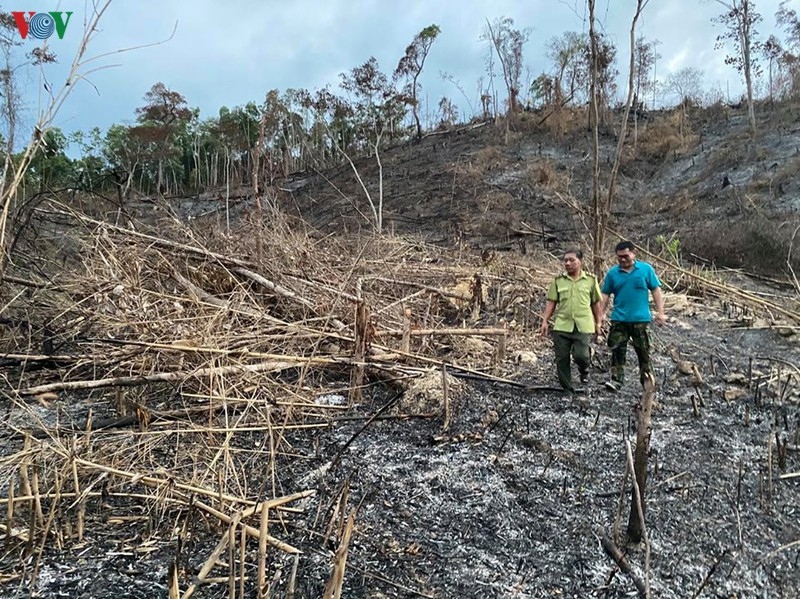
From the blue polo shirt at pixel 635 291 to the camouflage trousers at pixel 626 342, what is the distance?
2.8 inches

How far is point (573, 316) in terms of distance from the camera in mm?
4516

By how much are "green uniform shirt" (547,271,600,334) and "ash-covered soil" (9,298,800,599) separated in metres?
0.60

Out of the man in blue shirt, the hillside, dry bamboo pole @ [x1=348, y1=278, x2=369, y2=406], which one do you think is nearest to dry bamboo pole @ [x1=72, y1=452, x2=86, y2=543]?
dry bamboo pole @ [x1=348, y1=278, x2=369, y2=406]

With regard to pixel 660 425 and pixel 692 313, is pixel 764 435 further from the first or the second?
pixel 692 313

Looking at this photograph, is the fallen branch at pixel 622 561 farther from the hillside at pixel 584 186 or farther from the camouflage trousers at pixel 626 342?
the hillside at pixel 584 186

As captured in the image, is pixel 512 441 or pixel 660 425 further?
A: pixel 660 425

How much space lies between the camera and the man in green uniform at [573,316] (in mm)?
4512

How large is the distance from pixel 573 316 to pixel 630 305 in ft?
1.68

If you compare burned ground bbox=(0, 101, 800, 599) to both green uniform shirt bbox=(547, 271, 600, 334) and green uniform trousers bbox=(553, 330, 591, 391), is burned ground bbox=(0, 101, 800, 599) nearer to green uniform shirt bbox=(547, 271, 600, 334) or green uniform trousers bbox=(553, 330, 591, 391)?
green uniform trousers bbox=(553, 330, 591, 391)

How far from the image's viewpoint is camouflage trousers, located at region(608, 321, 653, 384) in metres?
4.59

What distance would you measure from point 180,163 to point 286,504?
42.0 m

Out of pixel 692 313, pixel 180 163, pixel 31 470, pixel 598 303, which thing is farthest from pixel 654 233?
pixel 180 163

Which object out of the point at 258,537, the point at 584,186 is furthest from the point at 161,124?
the point at 258,537

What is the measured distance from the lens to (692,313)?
748cm
